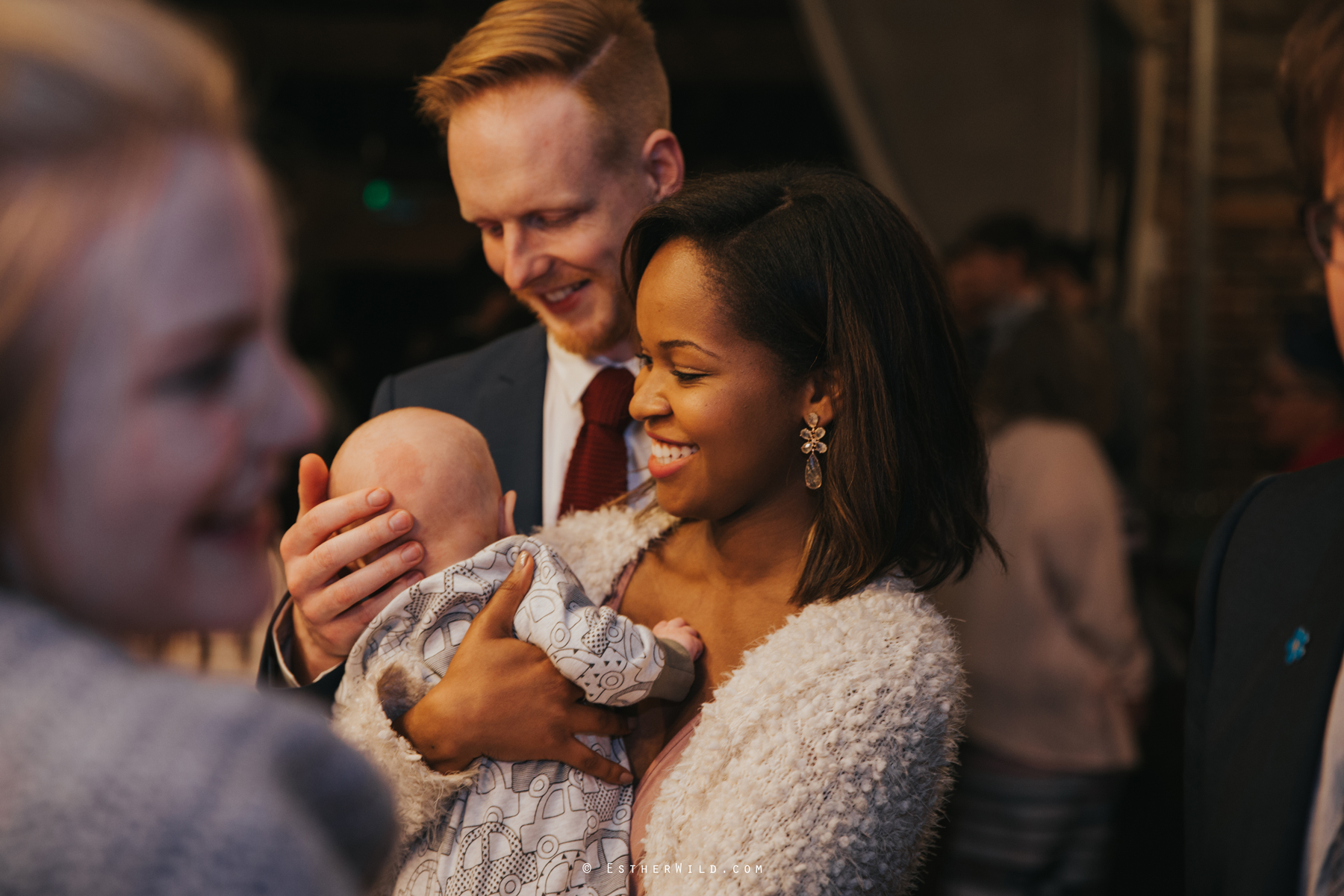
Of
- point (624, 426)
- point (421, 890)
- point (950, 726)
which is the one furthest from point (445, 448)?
point (950, 726)

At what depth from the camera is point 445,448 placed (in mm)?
1396

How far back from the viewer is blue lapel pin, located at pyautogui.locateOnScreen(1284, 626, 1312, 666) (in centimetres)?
127

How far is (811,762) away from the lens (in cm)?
118

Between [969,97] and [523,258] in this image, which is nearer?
[523,258]

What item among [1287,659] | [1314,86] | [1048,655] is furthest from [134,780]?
[1048,655]

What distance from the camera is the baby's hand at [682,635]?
1391 mm

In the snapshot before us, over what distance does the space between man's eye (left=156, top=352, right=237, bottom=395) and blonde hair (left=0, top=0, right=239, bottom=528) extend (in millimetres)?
56

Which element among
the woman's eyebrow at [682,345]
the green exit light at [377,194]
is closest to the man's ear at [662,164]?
the woman's eyebrow at [682,345]

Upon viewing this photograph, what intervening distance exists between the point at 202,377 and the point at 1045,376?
2.85 metres

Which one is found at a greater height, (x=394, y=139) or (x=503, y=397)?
(x=503, y=397)

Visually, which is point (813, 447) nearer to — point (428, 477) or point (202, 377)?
point (428, 477)

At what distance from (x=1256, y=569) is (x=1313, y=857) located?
39 cm

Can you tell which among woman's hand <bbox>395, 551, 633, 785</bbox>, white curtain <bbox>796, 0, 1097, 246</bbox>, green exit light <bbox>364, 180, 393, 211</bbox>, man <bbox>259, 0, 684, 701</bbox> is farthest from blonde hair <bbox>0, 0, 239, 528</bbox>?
green exit light <bbox>364, 180, 393, 211</bbox>

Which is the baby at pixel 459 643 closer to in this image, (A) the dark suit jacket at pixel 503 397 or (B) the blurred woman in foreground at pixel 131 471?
(A) the dark suit jacket at pixel 503 397
